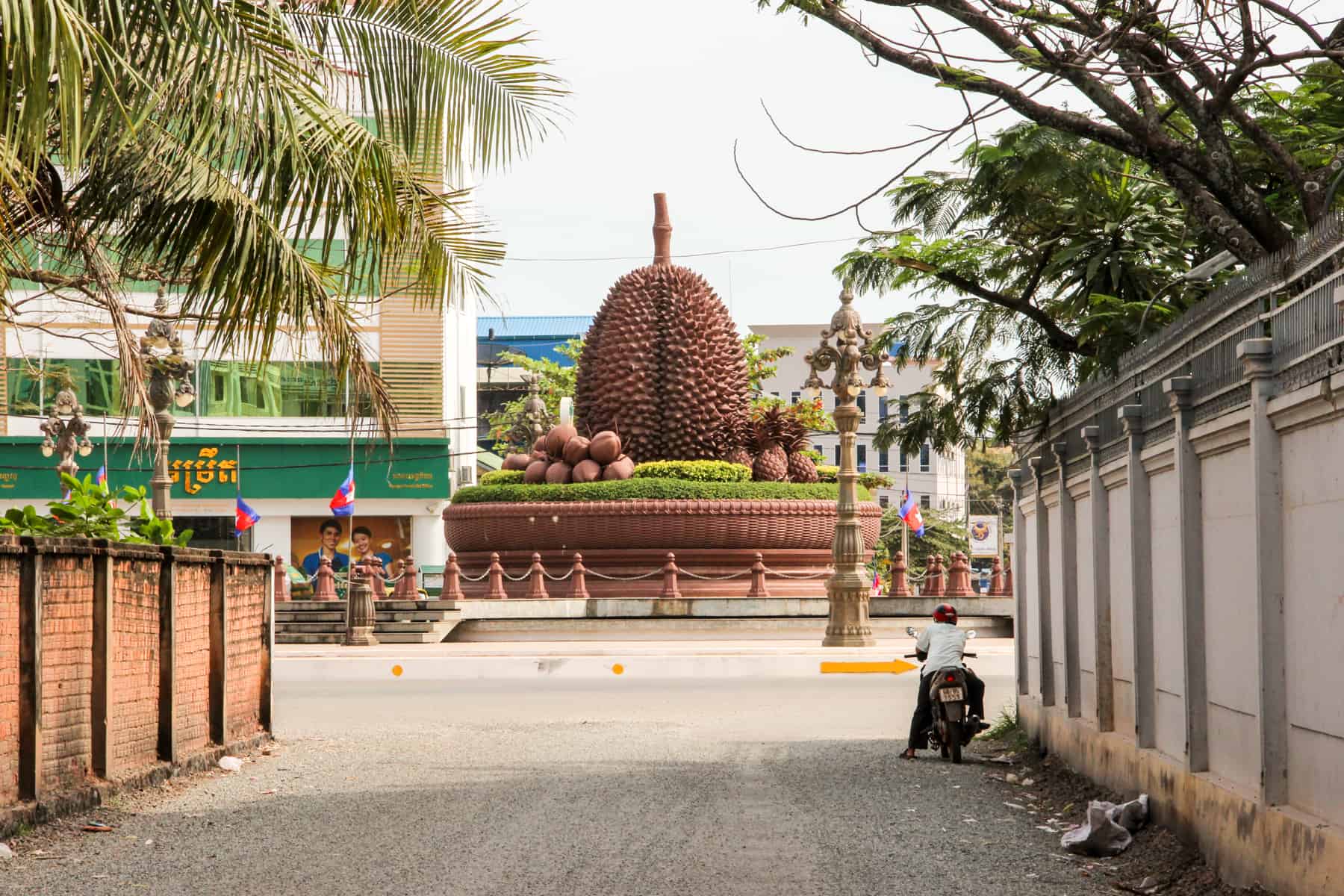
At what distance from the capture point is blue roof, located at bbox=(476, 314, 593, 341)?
107 metres

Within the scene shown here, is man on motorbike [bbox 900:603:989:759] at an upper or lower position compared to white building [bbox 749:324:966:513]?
lower

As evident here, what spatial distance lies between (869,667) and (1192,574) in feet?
52.2

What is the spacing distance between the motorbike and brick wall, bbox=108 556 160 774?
5.93m

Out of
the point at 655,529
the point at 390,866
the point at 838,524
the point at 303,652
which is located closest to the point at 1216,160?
the point at 390,866

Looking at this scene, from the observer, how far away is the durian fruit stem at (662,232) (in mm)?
40125

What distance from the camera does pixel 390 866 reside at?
839 cm

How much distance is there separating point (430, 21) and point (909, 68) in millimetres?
3373

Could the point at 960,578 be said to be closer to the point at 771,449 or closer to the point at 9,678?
the point at 771,449

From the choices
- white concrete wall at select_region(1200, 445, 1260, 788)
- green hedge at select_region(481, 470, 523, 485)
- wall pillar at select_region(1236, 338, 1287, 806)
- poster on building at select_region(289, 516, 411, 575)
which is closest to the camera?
wall pillar at select_region(1236, 338, 1287, 806)

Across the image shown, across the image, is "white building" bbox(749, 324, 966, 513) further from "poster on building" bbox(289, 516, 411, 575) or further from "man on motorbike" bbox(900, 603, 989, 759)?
"man on motorbike" bbox(900, 603, 989, 759)

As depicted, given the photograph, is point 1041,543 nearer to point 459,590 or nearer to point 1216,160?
point 1216,160

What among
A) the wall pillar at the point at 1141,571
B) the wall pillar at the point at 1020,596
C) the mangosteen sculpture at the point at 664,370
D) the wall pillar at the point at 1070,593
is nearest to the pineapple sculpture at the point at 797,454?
the mangosteen sculpture at the point at 664,370

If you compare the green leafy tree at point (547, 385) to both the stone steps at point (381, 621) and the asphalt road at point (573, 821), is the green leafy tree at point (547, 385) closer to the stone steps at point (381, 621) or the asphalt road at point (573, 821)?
the stone steps at point (381, 621)

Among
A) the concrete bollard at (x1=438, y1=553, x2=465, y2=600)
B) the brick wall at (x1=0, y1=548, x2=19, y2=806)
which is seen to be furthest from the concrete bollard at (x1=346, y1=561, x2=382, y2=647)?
the brick wall at (x1=0, y1=548, x2=19, y2=806)
